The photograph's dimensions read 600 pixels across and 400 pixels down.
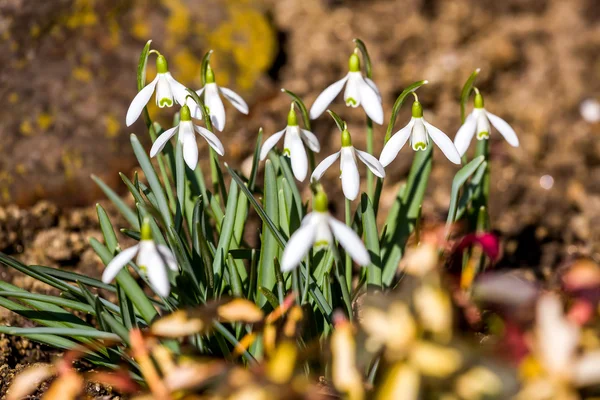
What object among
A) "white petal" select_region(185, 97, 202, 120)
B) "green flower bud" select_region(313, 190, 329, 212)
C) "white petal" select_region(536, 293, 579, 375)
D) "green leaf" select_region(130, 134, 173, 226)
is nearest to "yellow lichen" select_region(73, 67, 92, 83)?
"green leaf" select_region(130, 134, 173, 226)

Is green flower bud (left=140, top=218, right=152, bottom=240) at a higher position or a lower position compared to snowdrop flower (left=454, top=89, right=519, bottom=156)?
lower

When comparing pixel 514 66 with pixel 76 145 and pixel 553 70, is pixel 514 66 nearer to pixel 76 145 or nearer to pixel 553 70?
pixel 553 70

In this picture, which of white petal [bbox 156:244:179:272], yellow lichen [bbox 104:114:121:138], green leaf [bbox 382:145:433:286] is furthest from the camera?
yellow lichen [bbox 104:114:121:138]

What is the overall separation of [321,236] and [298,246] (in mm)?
44

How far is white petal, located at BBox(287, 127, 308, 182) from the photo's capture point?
1343mm

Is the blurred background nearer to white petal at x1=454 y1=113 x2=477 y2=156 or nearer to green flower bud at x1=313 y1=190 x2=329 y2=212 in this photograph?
white petal at x1=454 y1=113 x2=477 y2=156

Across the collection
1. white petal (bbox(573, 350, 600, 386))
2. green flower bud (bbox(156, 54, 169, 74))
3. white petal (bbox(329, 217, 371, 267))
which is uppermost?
green flower bud (bbox(156, 54, 169, 74))

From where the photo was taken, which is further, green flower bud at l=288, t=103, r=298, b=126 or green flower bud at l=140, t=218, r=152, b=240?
green flower bud at l=288, t=103, r=298, b=126

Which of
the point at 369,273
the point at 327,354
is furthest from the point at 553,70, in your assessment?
the point at 327,354

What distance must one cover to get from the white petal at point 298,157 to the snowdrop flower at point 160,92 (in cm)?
24

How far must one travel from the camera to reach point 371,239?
1462 mm

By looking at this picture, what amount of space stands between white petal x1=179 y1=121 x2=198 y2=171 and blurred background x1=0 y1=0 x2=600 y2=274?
3.20 ft


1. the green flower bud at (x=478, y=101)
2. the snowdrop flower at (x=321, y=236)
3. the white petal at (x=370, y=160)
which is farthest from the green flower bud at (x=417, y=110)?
the snowdrop flower at (x=321, y=236)

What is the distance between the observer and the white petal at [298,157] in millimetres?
1343
